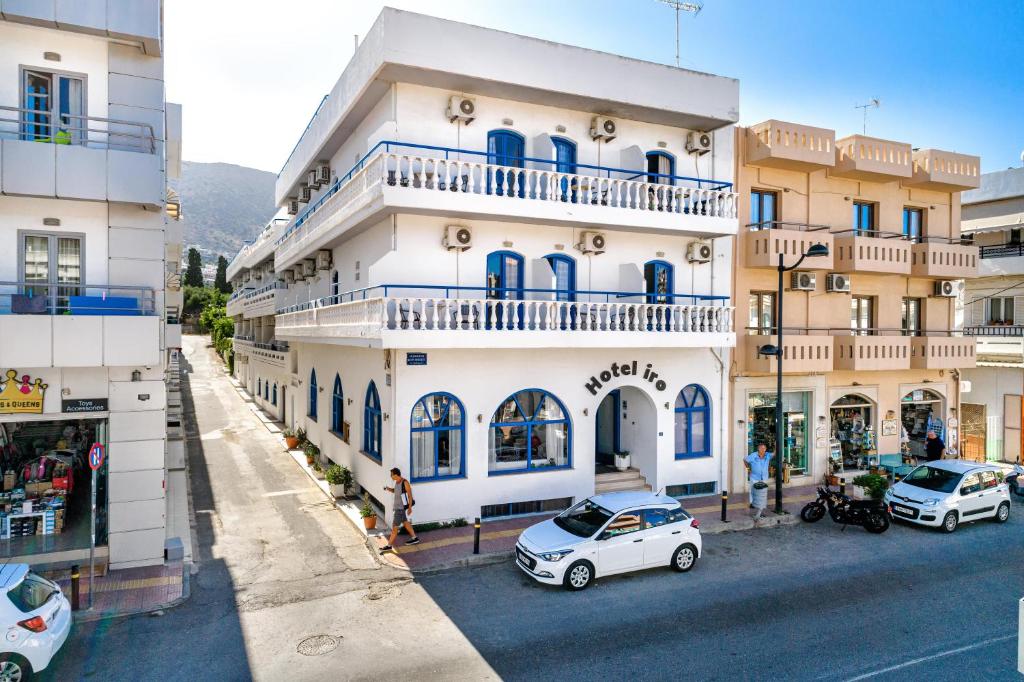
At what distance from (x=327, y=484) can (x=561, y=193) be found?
1132cm

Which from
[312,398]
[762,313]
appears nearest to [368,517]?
[312,398]

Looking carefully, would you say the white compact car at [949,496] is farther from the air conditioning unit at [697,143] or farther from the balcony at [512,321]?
the air conditioning unit at [697,143]

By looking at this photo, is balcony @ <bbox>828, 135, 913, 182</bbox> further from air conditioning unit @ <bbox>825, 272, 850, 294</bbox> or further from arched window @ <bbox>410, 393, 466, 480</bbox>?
arched window @ <bbox>410, 393, 466, 480</bbox>

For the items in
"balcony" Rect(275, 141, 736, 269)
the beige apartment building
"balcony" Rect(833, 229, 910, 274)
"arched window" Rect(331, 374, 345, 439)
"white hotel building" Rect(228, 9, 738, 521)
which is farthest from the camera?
"arched window" Rect(331, 374, 345, 439)

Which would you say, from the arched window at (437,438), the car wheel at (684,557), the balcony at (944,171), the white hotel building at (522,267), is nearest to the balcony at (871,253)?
the balcony at (944,171)

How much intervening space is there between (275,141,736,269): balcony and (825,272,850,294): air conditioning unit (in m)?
4.99

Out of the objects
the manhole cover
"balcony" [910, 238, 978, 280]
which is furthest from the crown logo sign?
"balcony" [910, 238, 978, 280]

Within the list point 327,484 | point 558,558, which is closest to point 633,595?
point 558,558

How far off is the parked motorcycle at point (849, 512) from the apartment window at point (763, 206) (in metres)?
8.54

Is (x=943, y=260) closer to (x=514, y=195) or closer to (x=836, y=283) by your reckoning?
(x=836, y=283)

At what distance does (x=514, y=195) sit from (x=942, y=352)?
16.9m

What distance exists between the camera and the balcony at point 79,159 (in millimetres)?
11289

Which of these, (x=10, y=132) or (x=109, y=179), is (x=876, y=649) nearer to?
(x=109, y=179)

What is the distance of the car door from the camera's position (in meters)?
12.0
